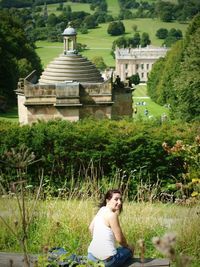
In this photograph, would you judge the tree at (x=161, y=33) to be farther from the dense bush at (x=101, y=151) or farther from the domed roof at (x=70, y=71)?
the dense bush at (x=101, y=151)

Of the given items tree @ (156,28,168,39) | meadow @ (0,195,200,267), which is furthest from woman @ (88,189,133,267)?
tree @ (156,28,168,39)

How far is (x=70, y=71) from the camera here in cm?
Answer: 2073

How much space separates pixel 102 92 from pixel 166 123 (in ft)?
20.2

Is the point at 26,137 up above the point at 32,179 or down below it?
above

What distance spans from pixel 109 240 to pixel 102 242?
0.28ft

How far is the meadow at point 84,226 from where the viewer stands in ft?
22.0

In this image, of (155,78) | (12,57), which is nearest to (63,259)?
(12,57)

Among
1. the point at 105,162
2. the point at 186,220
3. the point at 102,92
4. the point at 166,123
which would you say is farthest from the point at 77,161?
the point at 102,92

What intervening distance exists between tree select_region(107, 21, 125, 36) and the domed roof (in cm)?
13758

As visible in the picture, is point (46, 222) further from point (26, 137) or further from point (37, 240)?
point (26, 137)

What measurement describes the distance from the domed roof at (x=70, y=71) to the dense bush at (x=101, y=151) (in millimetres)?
9273

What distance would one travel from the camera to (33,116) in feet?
60.3

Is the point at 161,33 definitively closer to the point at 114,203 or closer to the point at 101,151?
the point at 101,151

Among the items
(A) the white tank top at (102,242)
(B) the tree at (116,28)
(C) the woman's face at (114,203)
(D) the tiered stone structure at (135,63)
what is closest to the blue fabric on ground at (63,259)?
(A) the white tank top at (102,242)
